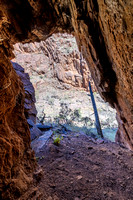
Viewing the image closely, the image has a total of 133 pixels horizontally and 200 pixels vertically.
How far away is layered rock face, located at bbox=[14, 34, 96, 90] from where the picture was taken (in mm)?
25953

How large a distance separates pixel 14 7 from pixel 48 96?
1793cm

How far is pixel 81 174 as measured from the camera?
12.5 ft

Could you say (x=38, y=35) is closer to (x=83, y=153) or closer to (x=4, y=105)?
(x=4, y=105)

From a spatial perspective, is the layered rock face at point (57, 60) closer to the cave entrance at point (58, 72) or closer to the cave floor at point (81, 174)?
the cave entrance at point (58, 72)

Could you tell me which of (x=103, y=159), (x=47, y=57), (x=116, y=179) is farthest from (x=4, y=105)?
(x=47, y=57)

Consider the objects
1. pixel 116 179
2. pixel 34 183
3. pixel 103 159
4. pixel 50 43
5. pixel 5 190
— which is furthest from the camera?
pixel 50 43

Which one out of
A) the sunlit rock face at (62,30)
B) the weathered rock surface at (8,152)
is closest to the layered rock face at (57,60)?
the sunlit rock face at (62,30)

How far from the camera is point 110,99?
5121 mm

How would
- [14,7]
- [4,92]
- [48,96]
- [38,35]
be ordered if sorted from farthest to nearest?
[48,96], [38,35], [14,7], [4,92]

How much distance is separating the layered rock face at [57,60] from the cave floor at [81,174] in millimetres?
21468

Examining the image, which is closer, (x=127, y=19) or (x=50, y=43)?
(x=127, y=19)

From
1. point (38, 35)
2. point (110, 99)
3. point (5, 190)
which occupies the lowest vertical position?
point (110, 99)

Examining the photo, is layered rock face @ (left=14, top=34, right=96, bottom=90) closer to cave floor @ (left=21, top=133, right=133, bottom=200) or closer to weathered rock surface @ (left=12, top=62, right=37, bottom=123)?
weathered rock surface @ (left=12, top=62, right=37, bottom=123)

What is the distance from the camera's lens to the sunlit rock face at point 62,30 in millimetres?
1899
